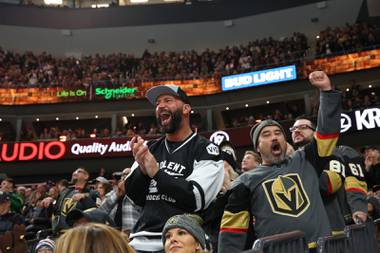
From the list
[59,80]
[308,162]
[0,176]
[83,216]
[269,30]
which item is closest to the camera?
[308,162]

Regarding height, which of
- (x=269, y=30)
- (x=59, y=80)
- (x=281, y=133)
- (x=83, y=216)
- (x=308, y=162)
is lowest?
(x=83, y=216)

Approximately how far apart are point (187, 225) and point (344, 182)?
6.01 ft

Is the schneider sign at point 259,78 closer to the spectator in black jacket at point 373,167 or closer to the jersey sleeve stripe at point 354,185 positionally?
the spectator in black jacket at point 373,167

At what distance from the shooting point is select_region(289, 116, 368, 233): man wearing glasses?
11.5 feet

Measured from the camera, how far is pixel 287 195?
9.40 ft

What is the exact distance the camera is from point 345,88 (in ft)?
67.7

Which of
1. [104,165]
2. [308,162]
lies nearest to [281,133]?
[308,162]

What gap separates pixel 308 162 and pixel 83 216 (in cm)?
209

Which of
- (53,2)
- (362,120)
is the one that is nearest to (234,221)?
(362,120)

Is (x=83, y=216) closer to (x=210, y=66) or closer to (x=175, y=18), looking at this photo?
(x=210, y=66)

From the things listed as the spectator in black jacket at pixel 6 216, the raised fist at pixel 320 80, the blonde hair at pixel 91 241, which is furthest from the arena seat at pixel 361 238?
the spectator in black jacket at pixel 6 216

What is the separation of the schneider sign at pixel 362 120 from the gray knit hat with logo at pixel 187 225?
14729 millimetres

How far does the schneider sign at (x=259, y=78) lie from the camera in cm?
2050

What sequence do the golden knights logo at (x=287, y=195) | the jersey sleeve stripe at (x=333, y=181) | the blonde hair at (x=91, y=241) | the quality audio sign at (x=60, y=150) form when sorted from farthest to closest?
the quality audio sign at (x=60, y=150), the jersey sleeve stripe at (x=333, y=181), the golden knights logo at (x=287, y=195), the blonde hair at (x=91, y=241)
